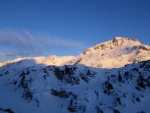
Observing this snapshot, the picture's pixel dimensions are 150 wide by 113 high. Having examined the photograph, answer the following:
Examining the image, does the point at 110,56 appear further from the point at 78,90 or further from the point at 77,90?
the point at 77,90

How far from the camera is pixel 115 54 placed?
128875mm

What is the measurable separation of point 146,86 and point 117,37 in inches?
3254

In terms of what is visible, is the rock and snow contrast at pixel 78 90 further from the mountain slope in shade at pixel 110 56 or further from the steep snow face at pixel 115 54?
the mountain slope in shade at pixel 110 56

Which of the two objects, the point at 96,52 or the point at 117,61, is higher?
the point at 96,52

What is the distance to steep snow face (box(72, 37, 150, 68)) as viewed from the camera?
115m

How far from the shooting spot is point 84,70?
76250 mm

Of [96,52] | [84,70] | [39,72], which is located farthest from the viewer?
[96,52]

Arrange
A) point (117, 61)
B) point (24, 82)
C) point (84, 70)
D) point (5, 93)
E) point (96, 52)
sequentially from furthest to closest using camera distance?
point (96, 52) < point (117, 61) < point (84, 70) < point (24, 82) < point (5, 93)

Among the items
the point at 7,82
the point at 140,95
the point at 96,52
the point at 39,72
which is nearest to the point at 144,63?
the point at 140,95

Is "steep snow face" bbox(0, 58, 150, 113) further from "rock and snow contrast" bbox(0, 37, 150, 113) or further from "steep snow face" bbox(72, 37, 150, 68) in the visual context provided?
"steep snow face" bbox(72, 37, 150, 68)

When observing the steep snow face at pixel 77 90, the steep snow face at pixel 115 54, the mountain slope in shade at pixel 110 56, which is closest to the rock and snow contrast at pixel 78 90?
the steep snow face at pixel 77 90

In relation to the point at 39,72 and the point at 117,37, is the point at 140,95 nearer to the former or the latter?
the point at 39,72

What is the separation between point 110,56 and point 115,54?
360 cm

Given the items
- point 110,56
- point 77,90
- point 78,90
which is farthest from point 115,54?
point 77,90
